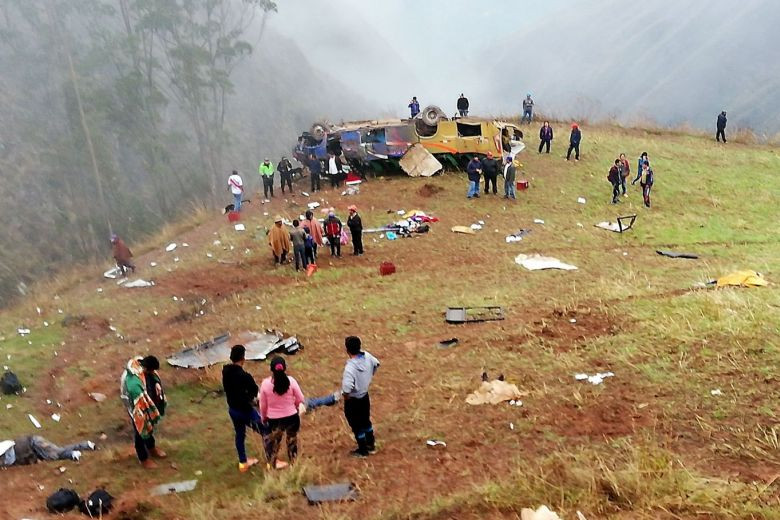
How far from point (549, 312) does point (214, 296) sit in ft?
22.5

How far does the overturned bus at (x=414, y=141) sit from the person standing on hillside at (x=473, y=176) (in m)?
1.85

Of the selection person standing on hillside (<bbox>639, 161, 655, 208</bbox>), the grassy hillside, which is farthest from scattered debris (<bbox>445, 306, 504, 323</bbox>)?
person standing on hillside (<bbox>639, 161, 655, 208</bbox>)

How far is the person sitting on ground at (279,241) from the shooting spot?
45.4ft

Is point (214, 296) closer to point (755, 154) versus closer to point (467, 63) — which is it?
point (755, 154)

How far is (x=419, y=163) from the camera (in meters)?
19.9

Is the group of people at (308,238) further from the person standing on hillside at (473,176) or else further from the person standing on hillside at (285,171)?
the person standing on hillside at (285,171)

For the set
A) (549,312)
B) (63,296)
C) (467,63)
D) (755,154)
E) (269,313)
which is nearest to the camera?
(549,312)

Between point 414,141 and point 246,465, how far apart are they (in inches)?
586

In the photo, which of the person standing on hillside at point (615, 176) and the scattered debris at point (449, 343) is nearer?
the scattered debris at point (449, 343)

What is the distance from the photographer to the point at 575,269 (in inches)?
494

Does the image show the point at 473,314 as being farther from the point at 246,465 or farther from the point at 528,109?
the point at 528,109

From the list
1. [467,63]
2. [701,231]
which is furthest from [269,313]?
[467,63]

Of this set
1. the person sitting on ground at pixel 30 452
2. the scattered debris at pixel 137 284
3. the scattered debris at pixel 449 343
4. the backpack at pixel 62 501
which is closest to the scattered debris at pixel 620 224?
the scattered debris at pixel 449 343

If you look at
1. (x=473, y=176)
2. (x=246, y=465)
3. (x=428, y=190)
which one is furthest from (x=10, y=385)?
(x=473, y=176)
